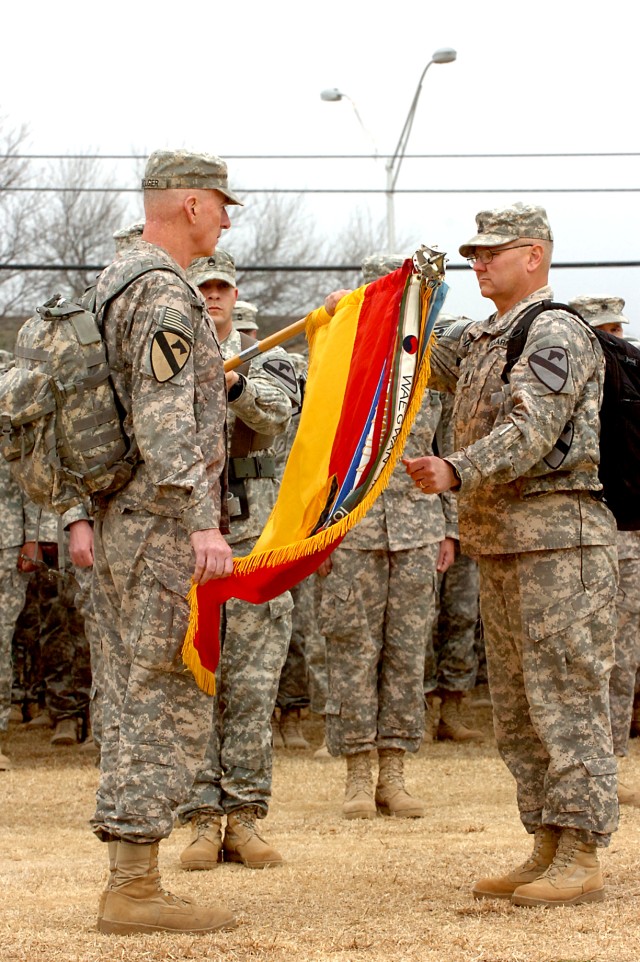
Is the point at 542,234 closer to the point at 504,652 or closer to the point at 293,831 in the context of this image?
the point at 504,652

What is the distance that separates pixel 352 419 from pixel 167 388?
0.89 meters

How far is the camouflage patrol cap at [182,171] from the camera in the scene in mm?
4582

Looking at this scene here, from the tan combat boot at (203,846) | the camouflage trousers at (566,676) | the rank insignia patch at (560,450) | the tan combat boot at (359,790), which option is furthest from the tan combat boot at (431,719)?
the rank insignia patch at (560,450)

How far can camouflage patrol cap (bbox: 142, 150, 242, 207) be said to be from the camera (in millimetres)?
4582

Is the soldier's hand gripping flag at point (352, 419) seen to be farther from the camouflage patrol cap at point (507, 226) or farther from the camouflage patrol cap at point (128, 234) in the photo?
the camouflage patrol cap at point (128, 234)

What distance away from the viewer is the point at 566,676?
4750 mm

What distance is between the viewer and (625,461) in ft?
16.3

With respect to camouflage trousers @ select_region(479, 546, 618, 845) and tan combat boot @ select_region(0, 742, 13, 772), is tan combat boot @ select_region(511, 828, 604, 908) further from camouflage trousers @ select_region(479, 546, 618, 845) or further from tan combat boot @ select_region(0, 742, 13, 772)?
tan combat boot @ select_region(0, 742, 13, 772)

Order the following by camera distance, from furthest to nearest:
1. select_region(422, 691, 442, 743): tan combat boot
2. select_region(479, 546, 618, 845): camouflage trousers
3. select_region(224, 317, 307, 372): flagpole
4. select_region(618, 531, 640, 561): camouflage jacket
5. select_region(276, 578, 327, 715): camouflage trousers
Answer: select_region(422, 691, 442, 743): tan combat boot → select_region(276, 578, 327, 715): camouflage trousers → select_region(618, 531, 640, 561): camouflage jacket → select_region(224, 317, 307, 372): flagpole → select_region(479, 546, 618, 845): camouflage trousers

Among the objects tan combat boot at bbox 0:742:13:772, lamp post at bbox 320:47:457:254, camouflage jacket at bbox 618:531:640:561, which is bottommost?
tan combat boot at bbox 0:742:13:772

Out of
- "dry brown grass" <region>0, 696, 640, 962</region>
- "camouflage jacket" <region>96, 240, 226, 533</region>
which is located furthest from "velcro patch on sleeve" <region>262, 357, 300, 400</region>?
"dry brown grass" <region>0, 696, 640, 962</region>

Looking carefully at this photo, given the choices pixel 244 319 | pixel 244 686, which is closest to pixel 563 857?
pixel 244 686

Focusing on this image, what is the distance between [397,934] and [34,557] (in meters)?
5.43

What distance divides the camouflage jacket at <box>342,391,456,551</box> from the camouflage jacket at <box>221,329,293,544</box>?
39.7 inches
